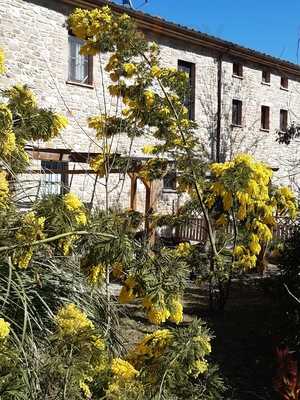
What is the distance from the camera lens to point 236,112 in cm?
2130

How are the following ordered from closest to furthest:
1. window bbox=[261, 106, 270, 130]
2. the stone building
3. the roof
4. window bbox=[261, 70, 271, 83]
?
the stone building < the roof < window bbox=[261, 70, 271, 83] < window bbox=[261, 106, 270, 130]

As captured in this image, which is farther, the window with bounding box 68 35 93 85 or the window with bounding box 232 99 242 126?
the window with bounding box 232 99 242 126

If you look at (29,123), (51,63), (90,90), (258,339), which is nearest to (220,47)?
(90,90)

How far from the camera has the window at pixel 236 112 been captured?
2108 cm

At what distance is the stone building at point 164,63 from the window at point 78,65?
0.03 m

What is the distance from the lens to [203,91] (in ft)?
63.2

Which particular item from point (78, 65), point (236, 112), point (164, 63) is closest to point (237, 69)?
point (236, 112)

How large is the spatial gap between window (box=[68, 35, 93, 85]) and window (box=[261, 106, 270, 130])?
965 centimetres

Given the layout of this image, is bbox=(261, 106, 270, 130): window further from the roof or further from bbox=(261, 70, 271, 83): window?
the roof

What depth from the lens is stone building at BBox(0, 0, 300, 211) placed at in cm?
1359

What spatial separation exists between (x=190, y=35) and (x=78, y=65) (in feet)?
15.0

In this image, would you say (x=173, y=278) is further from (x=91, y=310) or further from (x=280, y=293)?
(x=280, y=293)

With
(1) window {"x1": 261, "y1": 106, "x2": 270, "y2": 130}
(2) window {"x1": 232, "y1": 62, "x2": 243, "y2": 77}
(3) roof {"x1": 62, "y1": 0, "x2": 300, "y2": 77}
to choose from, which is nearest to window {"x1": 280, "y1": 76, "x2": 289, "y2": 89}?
(3) roof {"x1": 62, "y1": 0, "x2": 300, "y2": 77}

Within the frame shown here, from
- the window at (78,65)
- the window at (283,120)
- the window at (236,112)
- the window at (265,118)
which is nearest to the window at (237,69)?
the window at (236,112)
